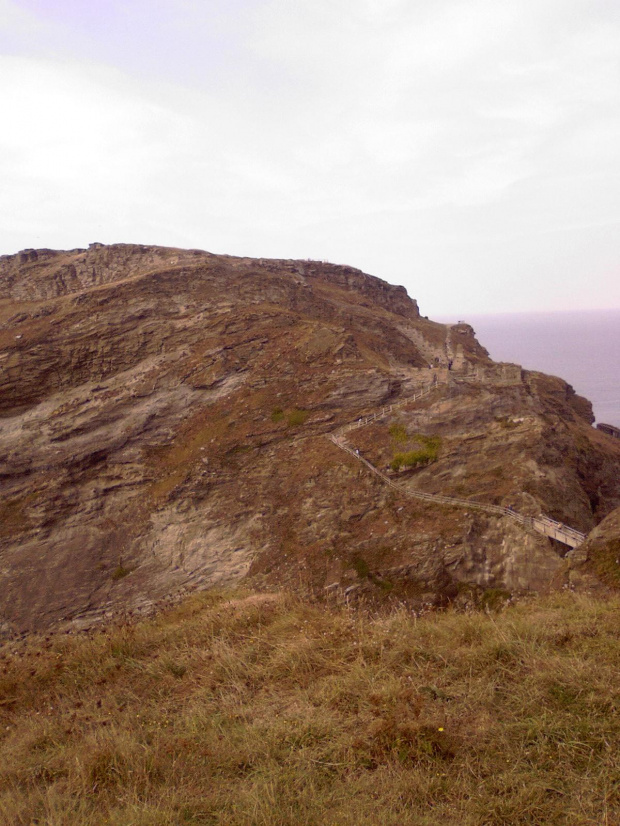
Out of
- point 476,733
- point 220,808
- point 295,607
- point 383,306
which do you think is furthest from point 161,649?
point 383,306

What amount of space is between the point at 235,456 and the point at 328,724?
70.5ft

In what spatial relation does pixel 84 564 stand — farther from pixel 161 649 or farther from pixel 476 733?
pixel 476 733

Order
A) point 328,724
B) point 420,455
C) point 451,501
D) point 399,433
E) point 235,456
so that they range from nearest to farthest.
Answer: point 328,724 → point 451,501 → point 420,455 → point 399,433 → point 235,456

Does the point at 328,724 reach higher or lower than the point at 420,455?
lower

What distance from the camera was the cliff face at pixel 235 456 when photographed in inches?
812

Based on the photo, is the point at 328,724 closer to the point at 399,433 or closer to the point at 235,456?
the point at 399,433

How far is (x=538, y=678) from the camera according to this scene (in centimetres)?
601

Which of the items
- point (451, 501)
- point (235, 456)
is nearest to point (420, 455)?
point (451, 501)

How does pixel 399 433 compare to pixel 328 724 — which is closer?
pixel 328 724

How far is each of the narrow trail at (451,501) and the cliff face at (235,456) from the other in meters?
0.42

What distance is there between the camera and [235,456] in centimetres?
2680

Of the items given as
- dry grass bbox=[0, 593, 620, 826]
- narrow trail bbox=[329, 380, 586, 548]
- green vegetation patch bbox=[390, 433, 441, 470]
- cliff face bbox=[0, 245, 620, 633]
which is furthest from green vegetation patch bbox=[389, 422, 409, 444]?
dry grass bbox=[0, 593, 620, 826]

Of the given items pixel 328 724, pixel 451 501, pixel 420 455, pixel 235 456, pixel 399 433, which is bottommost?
pixel 328 724

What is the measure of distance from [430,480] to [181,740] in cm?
1816
